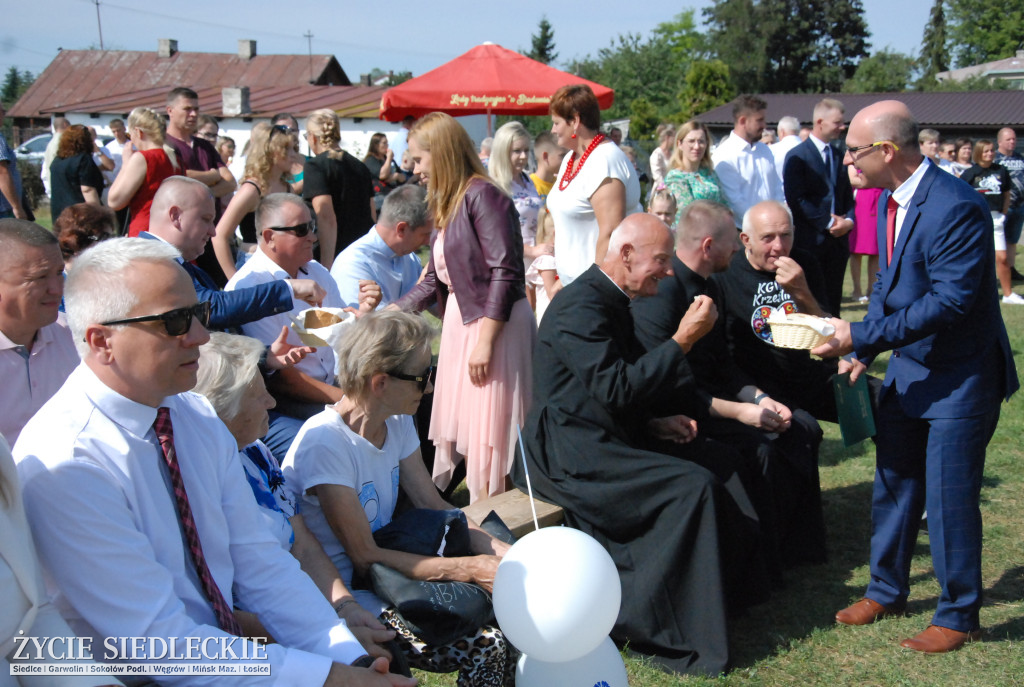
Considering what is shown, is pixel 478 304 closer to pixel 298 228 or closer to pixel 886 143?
pixel 298 228

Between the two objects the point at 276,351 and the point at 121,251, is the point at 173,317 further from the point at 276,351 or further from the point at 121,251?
the point at 276,351

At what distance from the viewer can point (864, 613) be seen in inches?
146

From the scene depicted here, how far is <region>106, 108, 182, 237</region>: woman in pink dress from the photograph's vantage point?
18.5 ft

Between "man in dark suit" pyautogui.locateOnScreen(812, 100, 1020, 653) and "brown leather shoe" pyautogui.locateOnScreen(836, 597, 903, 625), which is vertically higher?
"man in dark suit" pyautogui.locateOnScreen(812, 100, 1020, 653)

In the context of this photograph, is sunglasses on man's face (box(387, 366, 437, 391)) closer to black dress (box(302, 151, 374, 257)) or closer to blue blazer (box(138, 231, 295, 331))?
blue blazer (box(138, 231, 295, 331))

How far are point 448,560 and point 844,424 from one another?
7.29 ft

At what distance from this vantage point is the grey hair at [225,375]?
251 centimetres

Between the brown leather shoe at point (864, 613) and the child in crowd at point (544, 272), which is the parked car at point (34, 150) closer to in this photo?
the child in crowd at point (544, 272)

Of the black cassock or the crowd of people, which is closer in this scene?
the crowd of people

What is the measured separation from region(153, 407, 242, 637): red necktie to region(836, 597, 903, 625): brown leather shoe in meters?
2.70

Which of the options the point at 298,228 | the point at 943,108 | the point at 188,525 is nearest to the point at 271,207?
the point at 298,228

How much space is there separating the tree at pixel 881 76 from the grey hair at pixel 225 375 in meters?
47.5

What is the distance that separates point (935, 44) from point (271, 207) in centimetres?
6354

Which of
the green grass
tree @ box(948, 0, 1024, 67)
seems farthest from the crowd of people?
tree @ box(948, 0, 1024, 67)
